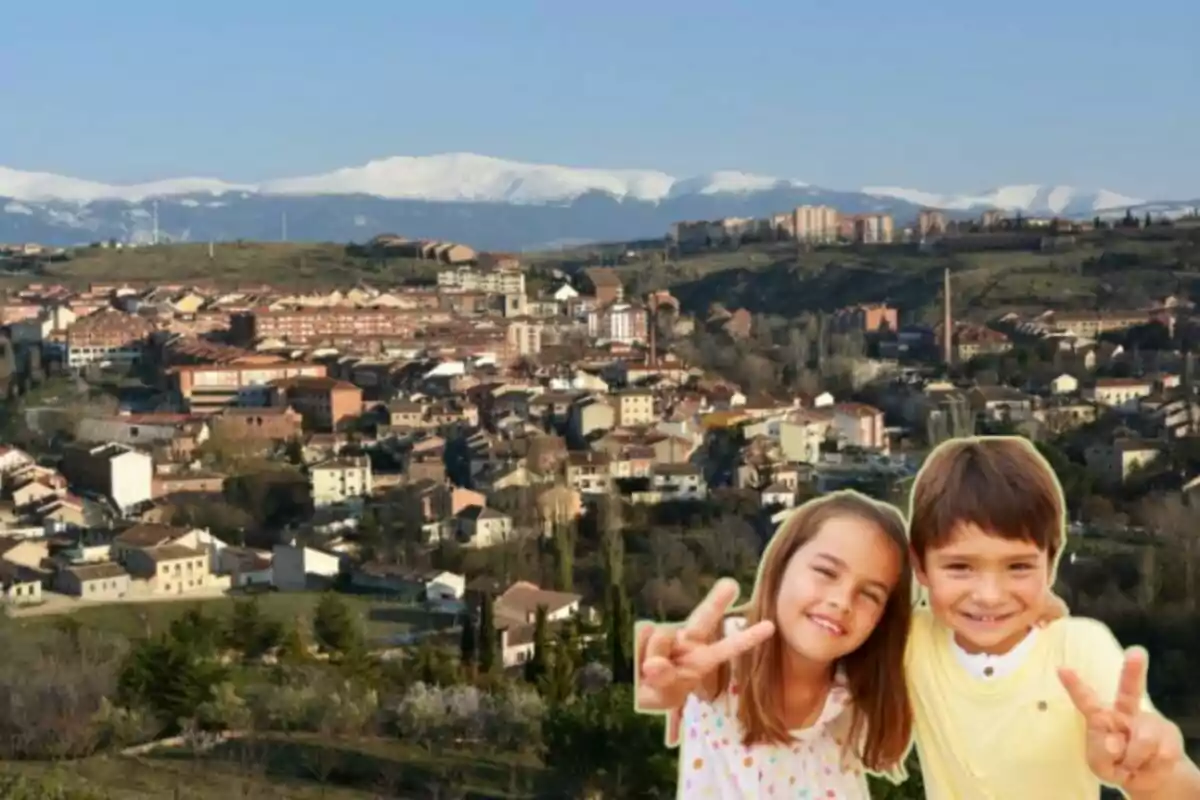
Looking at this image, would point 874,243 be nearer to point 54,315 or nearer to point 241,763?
point 54,315

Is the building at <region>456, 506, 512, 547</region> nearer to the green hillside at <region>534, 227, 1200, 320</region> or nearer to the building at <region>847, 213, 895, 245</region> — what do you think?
the green hillside at <region>534, 227, 1200, 320</region>

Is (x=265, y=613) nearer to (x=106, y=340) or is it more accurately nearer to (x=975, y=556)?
(x=975, y=556)

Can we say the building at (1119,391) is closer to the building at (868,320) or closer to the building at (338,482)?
the building at (868,320)

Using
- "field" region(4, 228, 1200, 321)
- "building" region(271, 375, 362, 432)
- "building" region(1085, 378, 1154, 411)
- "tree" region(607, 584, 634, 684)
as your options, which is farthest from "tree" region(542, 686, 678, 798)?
"field" region(4, 228, 1200, 321)

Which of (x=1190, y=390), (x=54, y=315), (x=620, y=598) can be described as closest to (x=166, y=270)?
(x=54, y=315)

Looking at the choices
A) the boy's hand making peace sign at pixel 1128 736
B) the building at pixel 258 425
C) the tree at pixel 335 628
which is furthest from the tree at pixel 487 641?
the building at pixel 258 425

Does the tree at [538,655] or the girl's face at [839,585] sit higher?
the girl's face at [839,585]

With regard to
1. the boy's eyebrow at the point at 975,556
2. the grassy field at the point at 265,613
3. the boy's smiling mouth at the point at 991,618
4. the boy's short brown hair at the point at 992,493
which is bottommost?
the grassy field at the point at 265,613
